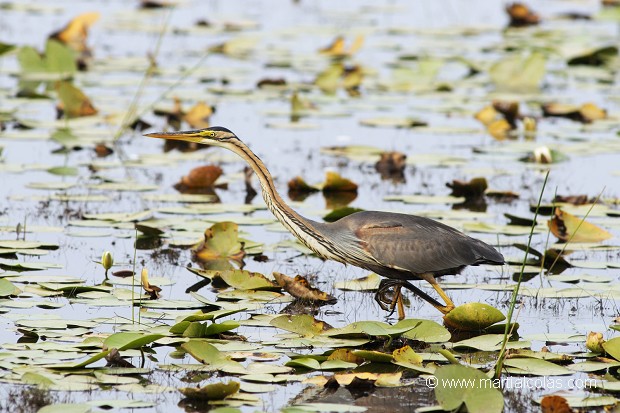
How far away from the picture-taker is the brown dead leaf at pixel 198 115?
11625 millimetres

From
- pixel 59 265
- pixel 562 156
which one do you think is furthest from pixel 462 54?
pixel 59 265

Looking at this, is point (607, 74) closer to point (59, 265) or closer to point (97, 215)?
point (97, 215)

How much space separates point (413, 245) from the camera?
6.57 m

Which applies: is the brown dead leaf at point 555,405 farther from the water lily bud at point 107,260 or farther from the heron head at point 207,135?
the water lily bud at point 107,260

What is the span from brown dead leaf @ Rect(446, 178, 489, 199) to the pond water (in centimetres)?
19

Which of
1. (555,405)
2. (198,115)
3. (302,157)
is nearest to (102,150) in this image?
(198,115)

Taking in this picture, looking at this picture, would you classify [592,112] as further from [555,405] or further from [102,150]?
[555,405]

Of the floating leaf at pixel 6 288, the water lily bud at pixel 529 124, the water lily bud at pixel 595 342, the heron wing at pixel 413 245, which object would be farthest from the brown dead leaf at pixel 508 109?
the floating leaf at pixel 6 288

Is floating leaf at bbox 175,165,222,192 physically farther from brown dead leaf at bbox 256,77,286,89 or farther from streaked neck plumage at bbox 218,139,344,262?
brown dead leaf at bbox 256,77,286,89

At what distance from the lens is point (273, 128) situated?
1226cm

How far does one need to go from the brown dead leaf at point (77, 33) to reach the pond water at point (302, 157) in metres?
0.52

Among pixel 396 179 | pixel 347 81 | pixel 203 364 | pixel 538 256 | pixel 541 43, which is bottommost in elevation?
pixel 203 364

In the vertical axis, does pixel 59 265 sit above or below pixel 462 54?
below

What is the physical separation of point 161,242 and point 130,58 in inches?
300
